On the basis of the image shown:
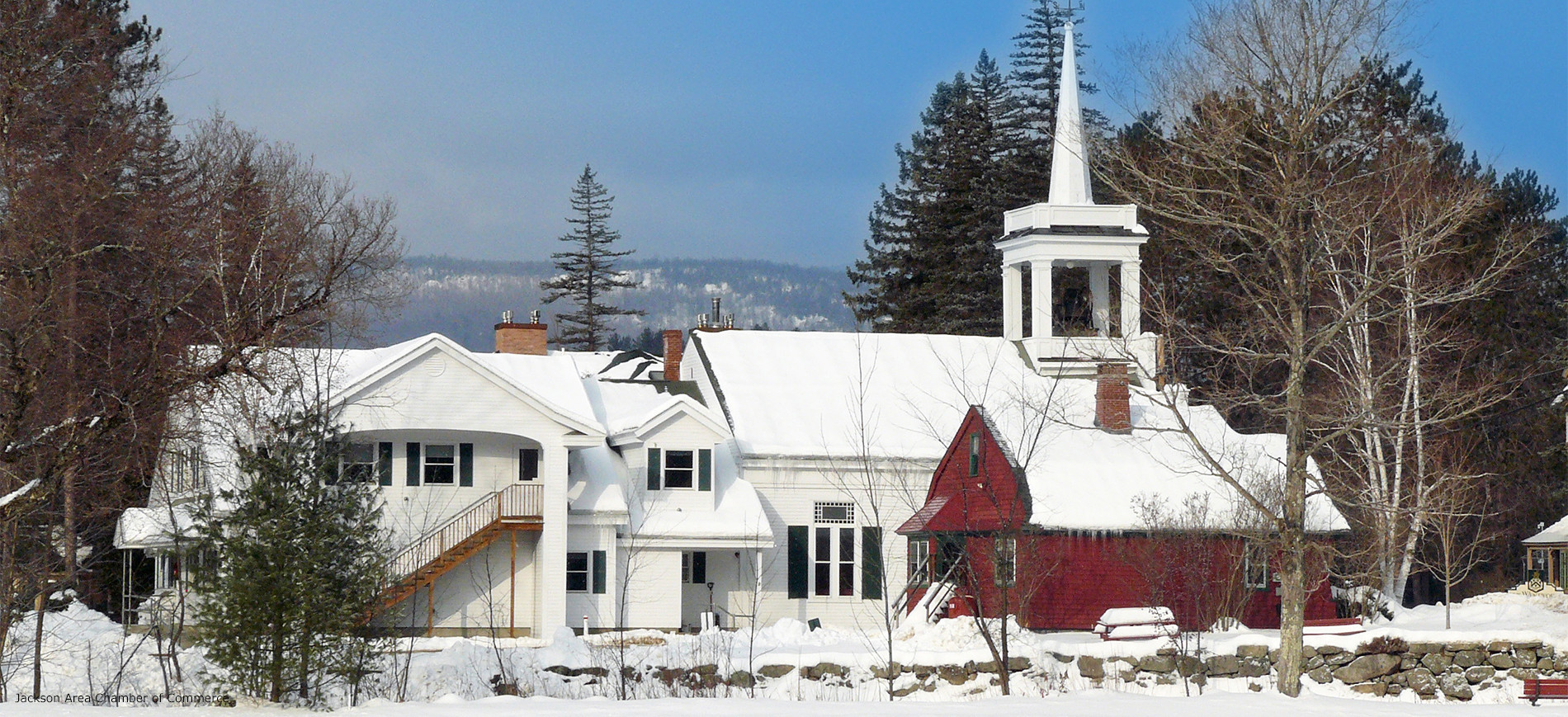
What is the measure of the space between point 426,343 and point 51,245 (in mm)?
15327

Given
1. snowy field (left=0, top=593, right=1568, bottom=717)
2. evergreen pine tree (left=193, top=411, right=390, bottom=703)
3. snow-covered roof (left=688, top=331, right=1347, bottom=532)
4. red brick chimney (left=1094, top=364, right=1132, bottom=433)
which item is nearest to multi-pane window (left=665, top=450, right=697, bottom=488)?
snow-covered roof (left=688, top=331, right=1347, bottom=532)

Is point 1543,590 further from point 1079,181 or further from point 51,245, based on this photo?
point 51,245

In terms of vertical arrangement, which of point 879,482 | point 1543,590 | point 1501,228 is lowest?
point 1543,590

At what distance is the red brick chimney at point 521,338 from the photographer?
42.6 meters

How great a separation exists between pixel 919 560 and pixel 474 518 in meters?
9.63

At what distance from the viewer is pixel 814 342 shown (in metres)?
44.9

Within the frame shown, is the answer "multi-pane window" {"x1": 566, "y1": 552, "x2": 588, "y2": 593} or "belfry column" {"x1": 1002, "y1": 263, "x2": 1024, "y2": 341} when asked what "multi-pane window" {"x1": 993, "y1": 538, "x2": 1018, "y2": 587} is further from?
"belfry column" {"x1": 1002, "y1": 263, "x2": 1024, "y2": 341}

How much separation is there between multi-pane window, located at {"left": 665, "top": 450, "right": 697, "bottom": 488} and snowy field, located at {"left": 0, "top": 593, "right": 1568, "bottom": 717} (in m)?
6.78

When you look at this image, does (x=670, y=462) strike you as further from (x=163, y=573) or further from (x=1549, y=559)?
(x=1549, y=559)

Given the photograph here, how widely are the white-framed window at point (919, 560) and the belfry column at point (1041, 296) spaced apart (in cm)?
806

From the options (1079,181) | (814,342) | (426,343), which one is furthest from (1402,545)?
(426,343)

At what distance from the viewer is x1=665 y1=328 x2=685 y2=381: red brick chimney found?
46.1m

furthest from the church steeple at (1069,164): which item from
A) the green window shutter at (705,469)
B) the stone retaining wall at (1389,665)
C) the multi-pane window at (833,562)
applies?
the stone retaining wall at (1389,665)

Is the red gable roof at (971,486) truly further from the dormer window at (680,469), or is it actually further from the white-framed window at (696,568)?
the white-framed window at (696,568)
